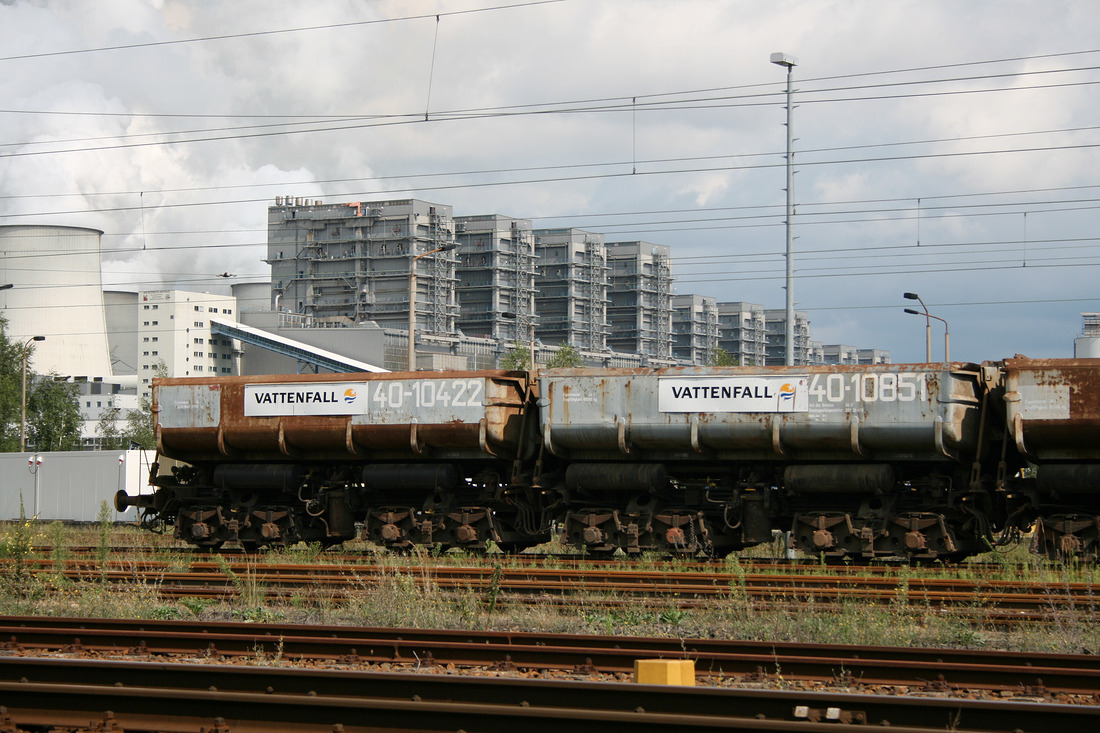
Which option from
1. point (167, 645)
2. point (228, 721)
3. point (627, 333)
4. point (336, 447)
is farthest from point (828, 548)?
point (627, 333)

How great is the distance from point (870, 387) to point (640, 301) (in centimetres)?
11608

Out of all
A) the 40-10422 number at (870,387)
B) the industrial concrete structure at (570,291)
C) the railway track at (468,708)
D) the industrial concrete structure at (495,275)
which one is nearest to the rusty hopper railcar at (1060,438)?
the 40-10422 number at (870,387)

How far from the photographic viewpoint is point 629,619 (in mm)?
11766

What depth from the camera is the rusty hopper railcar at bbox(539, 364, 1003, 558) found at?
16375 millimetres

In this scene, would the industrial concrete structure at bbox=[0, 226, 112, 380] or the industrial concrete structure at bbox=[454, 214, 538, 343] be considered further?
the industrial concrete structure at bbox=[454, 214, 538, 343]

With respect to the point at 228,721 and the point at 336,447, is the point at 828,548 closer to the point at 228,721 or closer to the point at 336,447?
the point at 336,447

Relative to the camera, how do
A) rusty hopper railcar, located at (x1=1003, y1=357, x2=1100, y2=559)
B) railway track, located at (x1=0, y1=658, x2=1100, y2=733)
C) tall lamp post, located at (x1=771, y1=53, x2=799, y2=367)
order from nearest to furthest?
railway track, located at (x1=0, y1=658, x2=1100, y2=733) → rusty hopper railcar, located at (x1=1003, y1=357, x2=1100, y2=559) → tall lamp post, located at (x1=771, y1=53, x2=799, y2=367)

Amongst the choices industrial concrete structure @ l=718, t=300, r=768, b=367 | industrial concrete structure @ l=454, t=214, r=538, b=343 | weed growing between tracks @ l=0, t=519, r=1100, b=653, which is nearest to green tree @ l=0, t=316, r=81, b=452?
industrial concrete structure @ l=454, t=214, r=538, b=343

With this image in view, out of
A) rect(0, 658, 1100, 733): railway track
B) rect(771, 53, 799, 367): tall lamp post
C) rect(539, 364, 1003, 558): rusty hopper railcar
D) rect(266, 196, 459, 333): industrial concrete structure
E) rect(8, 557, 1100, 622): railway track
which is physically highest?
rect(266, 196, 459, 333): industrial concrete structure

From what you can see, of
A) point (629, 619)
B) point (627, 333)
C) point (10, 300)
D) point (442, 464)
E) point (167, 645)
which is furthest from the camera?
point (627, 333)

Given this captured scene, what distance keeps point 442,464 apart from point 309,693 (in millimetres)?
10926

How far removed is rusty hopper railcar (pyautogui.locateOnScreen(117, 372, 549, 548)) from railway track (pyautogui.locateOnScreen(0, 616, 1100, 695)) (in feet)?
25.5

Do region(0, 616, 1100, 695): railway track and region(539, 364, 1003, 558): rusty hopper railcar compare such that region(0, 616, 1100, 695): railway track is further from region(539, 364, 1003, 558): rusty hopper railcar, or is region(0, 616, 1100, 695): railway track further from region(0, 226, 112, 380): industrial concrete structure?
region(0, 226, 112, 380): industrial concrete structure

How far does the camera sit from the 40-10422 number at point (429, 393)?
728 inches
